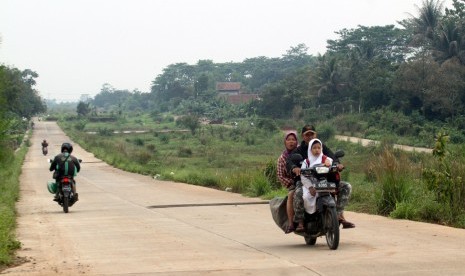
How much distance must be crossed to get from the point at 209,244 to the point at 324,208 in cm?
207

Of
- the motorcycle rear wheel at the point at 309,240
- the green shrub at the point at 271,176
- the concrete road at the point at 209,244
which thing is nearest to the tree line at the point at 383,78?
the green shrub at the point at 271,176

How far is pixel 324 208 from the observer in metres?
10.8

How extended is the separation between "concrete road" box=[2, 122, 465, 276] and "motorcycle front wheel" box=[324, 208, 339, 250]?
6.4 inches

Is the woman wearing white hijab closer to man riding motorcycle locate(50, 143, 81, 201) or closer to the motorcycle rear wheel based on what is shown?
the motorcycle rear wheel

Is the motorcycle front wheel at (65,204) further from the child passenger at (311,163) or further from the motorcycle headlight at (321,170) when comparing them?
the motorcycle headlight at (321,170)

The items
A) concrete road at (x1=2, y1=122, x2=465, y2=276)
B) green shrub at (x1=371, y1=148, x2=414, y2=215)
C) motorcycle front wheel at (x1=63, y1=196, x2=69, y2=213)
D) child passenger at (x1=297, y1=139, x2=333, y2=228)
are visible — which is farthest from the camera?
motorcycle front wheel at (x1=63, y1=196, x2=69, y2=213)

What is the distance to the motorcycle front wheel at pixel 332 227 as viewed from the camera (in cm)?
1043

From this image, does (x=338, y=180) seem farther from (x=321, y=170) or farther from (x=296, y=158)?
(x=296, y=158)

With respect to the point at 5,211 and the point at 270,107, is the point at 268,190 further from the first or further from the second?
the point at 270,107

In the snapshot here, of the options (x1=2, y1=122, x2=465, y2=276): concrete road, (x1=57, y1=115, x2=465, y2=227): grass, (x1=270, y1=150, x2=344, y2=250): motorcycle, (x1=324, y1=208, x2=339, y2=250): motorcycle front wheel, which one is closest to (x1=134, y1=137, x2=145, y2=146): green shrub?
(x1=57, y1=115, x2=465, y2=227): grass

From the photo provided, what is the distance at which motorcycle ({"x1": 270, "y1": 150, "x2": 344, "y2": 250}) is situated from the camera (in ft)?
34.5

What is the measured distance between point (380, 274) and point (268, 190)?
14.6 metres

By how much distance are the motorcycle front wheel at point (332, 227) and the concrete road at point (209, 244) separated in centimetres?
16

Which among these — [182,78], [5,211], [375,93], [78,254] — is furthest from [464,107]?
[182,78]
